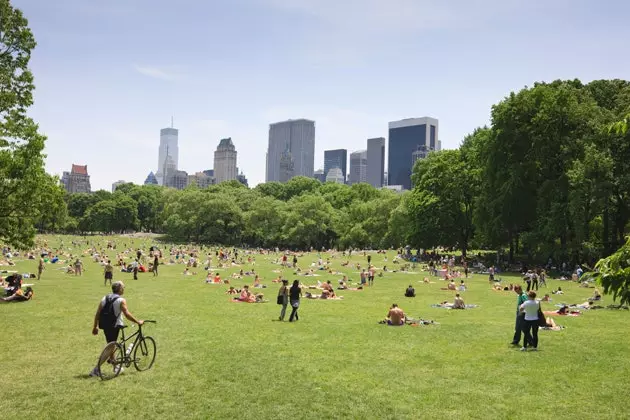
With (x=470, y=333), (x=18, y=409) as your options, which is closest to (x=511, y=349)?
(x=470, y=333)

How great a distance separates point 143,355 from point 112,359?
0.97 metres

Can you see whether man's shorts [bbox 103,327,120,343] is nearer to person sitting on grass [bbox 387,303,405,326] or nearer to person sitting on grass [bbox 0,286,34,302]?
person sitting on grass [bbox 387,303,405,326]

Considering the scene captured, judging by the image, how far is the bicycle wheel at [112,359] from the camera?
10441 millimetres

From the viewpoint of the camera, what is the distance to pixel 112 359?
10.6 metres

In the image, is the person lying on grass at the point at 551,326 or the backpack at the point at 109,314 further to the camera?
the person lying on grass at the point at 551,326

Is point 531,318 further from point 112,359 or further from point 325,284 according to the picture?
point 325,284

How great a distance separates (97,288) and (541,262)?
129ft

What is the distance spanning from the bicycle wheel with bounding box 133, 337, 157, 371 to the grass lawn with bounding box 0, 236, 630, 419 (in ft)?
0.67

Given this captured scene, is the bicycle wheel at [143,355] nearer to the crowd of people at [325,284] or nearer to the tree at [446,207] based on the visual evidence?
the crowd of people at [325,284]

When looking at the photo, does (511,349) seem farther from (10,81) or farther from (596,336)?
(10,81)

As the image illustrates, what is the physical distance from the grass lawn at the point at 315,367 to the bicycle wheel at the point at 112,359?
7.8 inches

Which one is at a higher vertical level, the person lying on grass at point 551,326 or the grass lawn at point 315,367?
the person lying on grass at point 551,326

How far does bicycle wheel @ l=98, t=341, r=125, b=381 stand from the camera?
1044cm

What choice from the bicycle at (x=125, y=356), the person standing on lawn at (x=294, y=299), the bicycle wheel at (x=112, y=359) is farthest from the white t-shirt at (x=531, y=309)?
the bicycle wheel at (x=112, y=359)
